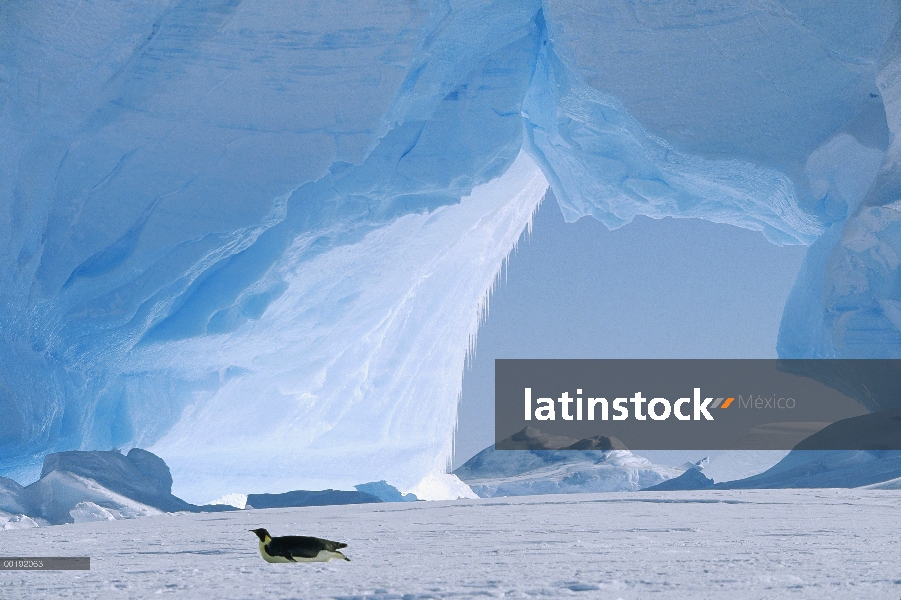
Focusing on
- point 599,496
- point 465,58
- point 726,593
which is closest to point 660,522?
point 726,593

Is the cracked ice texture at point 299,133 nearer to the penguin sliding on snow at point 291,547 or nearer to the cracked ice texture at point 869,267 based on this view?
the cracked ice texture at point 869,267

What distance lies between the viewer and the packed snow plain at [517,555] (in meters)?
2.28

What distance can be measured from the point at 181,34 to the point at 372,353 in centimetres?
578

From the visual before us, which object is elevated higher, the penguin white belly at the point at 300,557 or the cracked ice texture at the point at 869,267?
the cracked ice texture at the point at 869,267

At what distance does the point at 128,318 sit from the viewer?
28.6 ft

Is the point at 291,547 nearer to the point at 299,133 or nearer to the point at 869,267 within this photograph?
the point at 299,133

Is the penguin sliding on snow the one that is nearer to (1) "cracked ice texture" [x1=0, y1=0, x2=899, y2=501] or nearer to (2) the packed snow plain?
(2) the packed snow plain
